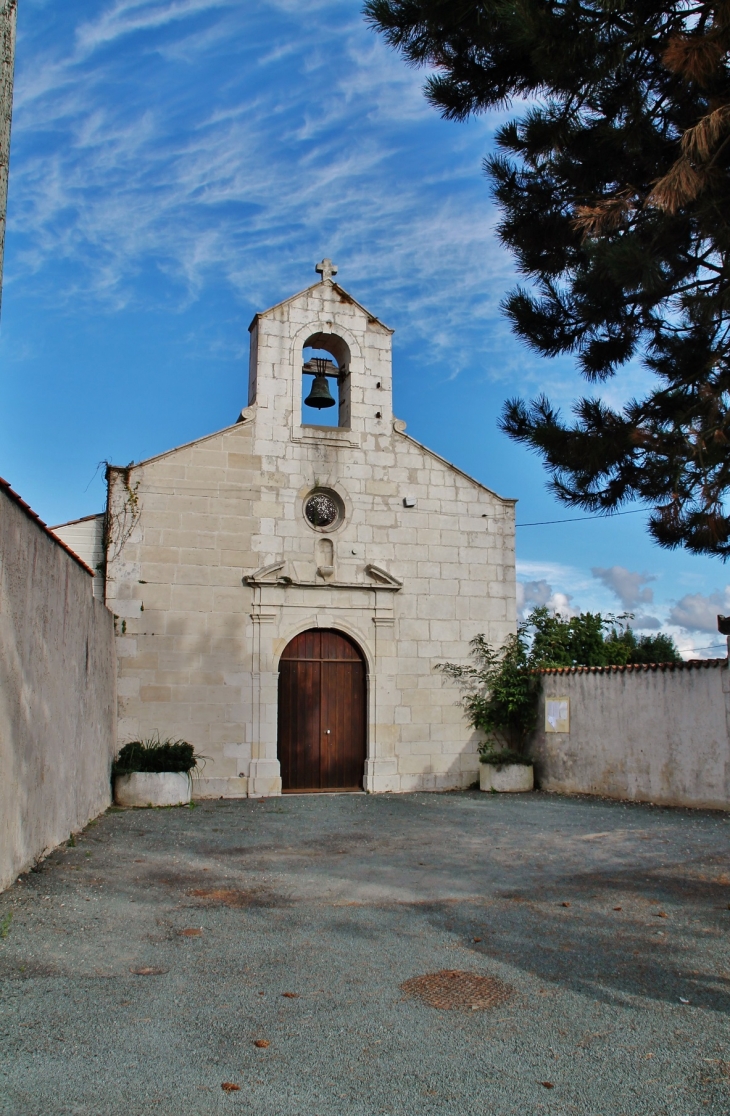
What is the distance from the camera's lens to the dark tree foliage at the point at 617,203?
5.25 m

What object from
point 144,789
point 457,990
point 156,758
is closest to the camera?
point 457,990

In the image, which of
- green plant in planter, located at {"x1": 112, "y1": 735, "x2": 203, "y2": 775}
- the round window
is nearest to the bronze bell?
the round window

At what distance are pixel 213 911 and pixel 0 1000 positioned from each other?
1.82 metres

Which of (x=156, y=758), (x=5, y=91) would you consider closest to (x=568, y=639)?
(x=156, y=758)

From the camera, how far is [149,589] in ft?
38.4

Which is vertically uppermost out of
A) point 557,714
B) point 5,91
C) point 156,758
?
point 5,91

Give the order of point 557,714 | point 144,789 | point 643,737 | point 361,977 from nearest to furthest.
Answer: point 361,977 < point 144,789 < point 643,737 < point 557,714

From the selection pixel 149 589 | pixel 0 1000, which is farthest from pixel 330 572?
pixel 0 1000

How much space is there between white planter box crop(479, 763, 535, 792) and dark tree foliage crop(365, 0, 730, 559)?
21.2 ft

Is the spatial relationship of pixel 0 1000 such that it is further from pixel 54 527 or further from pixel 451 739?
pixel 451 739

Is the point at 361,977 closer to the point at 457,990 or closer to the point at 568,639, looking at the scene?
the point at 457,990

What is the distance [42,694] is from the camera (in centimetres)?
656

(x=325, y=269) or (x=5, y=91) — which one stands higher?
(x=325, y=269)

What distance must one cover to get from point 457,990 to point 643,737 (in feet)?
25.7
